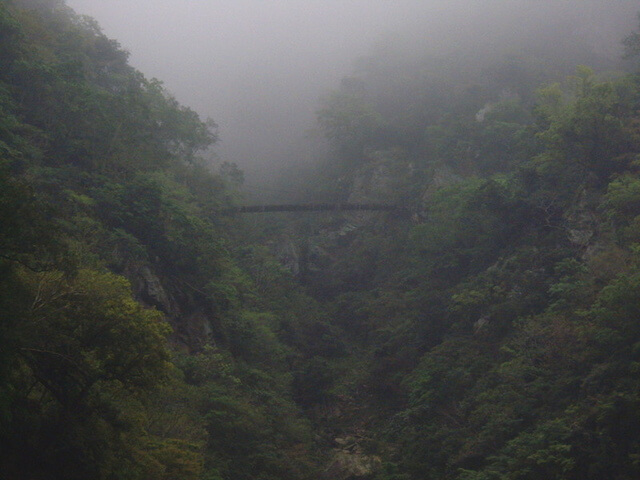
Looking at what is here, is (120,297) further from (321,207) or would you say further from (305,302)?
(321,207)

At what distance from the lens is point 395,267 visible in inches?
1362

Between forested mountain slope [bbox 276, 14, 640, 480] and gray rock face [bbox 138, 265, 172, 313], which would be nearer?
forested mountain slope [bbox 276, 14, 640, 480]

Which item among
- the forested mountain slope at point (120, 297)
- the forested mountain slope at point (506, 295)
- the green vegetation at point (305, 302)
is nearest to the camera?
the forested mountain slope at point (120, 297)

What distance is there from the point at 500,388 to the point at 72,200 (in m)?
15.7

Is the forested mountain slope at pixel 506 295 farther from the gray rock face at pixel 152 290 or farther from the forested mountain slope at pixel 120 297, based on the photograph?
the gray rock face at pixel 152 290

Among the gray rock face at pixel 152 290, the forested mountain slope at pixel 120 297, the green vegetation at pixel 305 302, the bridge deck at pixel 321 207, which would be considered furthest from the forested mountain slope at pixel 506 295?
the gray rock face at pixel 152 290

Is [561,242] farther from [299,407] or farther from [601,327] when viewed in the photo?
[299,407]

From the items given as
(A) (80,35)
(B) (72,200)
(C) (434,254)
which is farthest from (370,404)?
(A) (80,35)

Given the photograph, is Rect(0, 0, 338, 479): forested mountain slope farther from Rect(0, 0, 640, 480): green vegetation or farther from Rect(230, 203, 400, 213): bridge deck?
Rect(230, 203, 400, 213): bridge deck

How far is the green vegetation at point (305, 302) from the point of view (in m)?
10.8

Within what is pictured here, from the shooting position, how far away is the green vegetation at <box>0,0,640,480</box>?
35.3ft

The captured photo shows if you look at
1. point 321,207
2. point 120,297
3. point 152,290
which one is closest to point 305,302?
point 321,207

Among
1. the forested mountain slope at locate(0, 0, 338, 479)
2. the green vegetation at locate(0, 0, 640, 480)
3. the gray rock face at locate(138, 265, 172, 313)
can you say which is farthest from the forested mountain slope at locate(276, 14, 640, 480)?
the gray rock face at locate(138, 265, 172, 313)

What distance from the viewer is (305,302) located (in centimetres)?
3309
